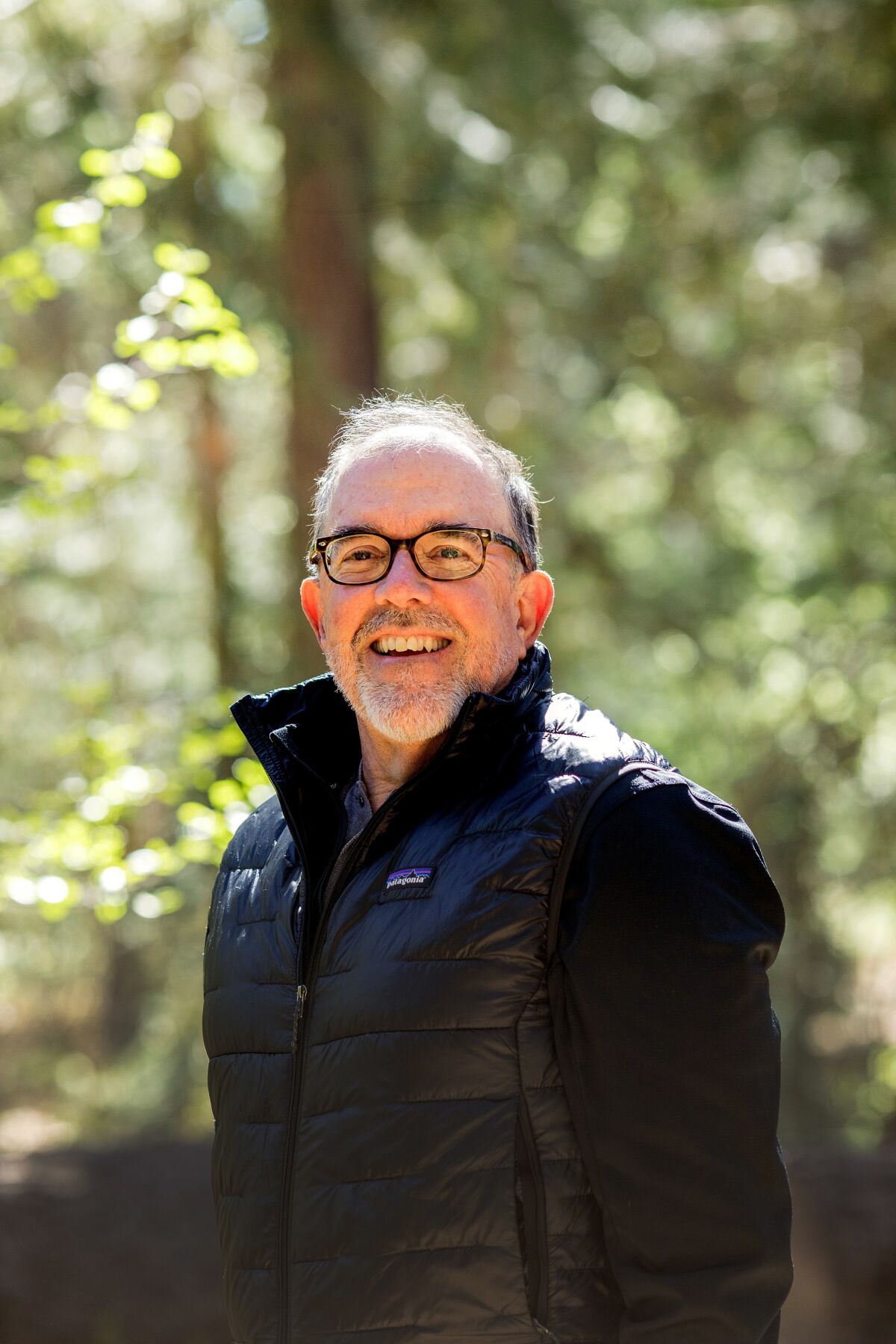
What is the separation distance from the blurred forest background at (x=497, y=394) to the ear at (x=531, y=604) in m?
1.98

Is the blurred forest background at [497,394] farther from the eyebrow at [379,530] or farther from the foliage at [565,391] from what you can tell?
the eyebrow at [379,530]

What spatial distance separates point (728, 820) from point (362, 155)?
18.0ft

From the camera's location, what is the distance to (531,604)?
2439mm

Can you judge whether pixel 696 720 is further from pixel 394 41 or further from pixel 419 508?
pixel 419 508

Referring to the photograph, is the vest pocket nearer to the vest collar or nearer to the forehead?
the vest collar

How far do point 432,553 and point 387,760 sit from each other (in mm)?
391

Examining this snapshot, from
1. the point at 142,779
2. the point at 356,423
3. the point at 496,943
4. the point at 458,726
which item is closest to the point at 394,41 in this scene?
the point at 142,779

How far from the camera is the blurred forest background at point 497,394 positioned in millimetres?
6270

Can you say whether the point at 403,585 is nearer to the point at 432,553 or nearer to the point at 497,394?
the point at 432,553

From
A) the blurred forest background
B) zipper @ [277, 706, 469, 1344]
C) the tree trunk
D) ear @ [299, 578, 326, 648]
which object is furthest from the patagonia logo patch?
the tree trunk

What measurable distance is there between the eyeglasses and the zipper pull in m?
0.73

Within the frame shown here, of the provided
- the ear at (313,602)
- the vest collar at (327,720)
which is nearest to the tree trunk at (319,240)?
the ear at (313,602)

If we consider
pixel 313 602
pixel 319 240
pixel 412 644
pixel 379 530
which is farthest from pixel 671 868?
pixel 319 240

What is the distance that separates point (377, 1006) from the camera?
188 centimetres
